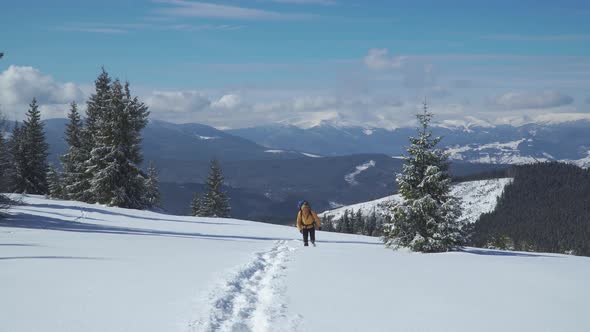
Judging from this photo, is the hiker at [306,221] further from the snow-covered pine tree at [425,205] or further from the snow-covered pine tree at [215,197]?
the snow-covered pine tree at [215,197]

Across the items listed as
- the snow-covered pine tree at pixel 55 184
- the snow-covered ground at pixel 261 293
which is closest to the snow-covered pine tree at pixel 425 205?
the snow-covered ground at pixel 261 293

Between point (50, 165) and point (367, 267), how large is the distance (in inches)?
1877

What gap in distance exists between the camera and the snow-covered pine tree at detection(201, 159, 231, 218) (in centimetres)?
5903

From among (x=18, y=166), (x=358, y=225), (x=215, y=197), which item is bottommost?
(x=358, y=225)

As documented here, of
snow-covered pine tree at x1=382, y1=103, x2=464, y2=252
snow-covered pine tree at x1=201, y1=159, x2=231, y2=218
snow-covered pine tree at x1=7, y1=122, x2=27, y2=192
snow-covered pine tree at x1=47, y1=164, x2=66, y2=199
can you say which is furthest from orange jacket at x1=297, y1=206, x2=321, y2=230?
snow-covered pine tree at x1=201, y1=159, x2=231, y2=218

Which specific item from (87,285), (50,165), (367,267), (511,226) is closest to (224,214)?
(50,165)

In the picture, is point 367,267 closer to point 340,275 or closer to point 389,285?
point 340,275

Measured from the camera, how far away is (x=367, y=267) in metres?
12.8

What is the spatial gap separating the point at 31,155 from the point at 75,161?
19.9 ft

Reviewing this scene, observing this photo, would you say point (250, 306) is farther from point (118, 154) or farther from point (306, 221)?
point (118, 154)

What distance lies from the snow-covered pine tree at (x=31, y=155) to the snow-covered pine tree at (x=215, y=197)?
63.0 ft

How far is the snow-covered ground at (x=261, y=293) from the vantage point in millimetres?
6410

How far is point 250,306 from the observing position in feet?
24.7

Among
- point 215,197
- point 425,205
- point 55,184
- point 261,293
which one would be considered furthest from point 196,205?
point 261,293
